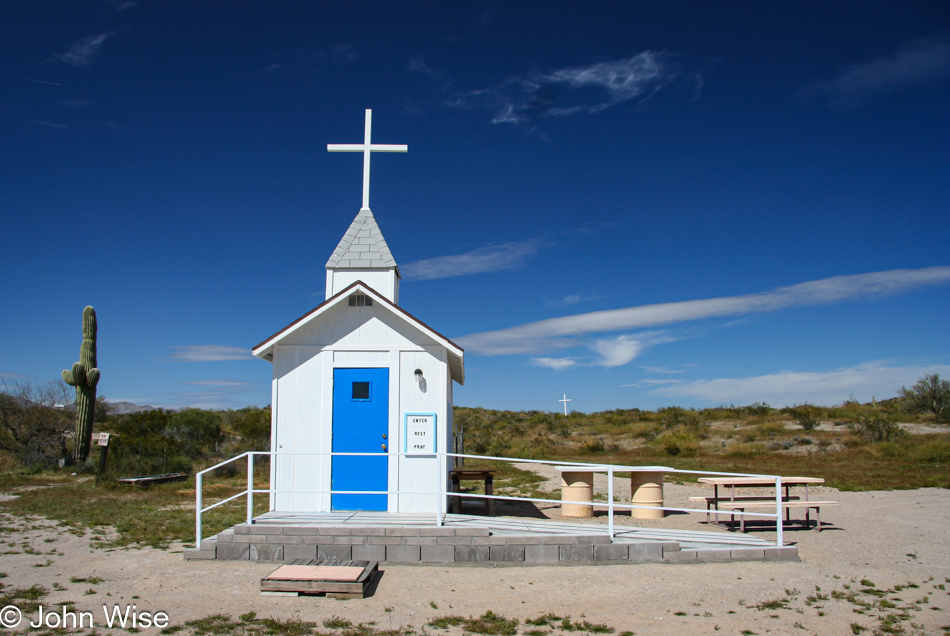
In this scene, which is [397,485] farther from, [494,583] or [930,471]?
[930,471]

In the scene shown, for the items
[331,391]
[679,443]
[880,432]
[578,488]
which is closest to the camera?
Answer: [331,391]

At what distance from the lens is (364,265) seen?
40.6 ft

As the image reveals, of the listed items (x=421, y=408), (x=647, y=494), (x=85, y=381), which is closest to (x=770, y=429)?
(x=647, y=494)

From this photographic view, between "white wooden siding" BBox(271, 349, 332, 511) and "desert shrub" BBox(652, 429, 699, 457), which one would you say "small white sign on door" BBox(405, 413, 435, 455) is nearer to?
"white wooden siding" BBox(271, 349, 332, 511)

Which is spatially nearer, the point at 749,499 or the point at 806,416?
the point at 749,499

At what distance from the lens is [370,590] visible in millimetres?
7379

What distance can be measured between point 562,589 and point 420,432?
3.78 m

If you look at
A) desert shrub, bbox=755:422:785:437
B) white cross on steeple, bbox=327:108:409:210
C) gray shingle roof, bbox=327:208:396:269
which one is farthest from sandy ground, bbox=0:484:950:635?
desert shrub, bbox=755:422:785:437

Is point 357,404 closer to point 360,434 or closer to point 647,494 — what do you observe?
point 360,434

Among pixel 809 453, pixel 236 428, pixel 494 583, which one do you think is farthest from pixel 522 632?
pixel 236 428

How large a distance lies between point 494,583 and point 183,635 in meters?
3.49

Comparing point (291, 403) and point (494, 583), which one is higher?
point (291, 403)

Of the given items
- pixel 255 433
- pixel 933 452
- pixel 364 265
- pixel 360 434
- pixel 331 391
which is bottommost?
pixel 933 452

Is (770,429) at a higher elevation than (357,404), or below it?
below
